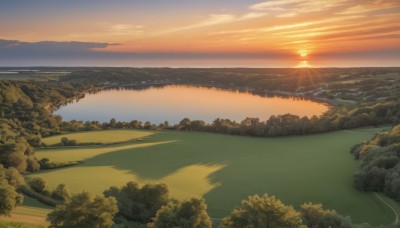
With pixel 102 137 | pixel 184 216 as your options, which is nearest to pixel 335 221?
→ pixel 184 216

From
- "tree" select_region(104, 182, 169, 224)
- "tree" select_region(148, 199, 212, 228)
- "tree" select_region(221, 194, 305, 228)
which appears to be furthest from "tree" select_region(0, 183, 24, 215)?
"tree" select_region(221, 194, 305, 228)

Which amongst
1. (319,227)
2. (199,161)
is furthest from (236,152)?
(319,227)

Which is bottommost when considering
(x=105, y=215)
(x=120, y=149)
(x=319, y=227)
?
(x=120, y=149)

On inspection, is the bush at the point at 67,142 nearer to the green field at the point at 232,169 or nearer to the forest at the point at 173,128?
the forest at the point at 173,128

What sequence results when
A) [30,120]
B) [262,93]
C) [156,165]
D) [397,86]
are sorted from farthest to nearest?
1. [262,93]
2. [397,86]
3. [30,120]
4. [156,165]

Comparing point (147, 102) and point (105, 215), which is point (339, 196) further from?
point (147, 102)

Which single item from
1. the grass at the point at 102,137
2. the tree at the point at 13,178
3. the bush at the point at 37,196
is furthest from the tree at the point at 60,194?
the grass at the point at 102,137
